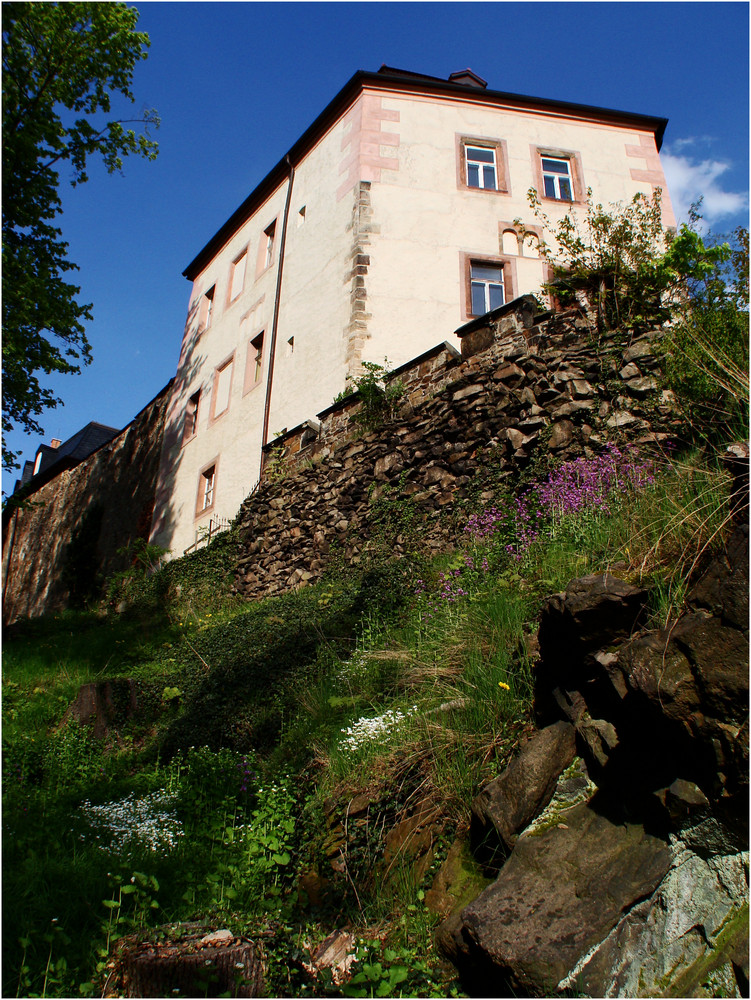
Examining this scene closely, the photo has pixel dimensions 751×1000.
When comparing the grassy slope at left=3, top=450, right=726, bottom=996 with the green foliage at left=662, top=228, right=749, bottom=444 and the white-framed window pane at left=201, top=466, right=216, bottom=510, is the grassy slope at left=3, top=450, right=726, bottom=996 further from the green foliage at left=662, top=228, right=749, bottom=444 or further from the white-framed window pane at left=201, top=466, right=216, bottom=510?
the white-framed window pane at left=201, top=466, right=216, bottom=510

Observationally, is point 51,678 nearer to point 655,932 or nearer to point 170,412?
point 655,932

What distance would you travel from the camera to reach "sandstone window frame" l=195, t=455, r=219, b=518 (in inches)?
595

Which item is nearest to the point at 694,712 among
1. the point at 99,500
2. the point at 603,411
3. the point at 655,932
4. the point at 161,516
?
the point at 655,932

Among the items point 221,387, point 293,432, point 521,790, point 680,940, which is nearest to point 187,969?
point 521,790

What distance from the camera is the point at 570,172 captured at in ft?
47.9

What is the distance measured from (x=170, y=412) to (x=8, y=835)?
53.9 feet

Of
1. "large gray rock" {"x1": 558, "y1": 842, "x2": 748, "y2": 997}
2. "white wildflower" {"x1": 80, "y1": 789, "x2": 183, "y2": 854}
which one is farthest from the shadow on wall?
"large gray rock" {"x1": 558, "y1": 842, "x2": 748, "y2": 997}

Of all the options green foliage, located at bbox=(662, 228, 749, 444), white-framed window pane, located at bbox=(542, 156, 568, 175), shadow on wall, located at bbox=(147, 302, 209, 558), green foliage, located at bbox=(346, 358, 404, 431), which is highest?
white-framed window pane, located at bbox=(542, 156, 568, 175)

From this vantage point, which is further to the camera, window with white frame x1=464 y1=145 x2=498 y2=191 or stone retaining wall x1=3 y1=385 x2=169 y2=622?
stone retaining wall x1=3 y1=385 x2=169 y2=622

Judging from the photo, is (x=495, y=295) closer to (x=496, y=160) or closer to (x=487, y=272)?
(x=487, y=272)

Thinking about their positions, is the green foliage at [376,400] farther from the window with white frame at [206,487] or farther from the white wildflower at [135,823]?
the window with white frame at [206,487]

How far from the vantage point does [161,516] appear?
17.0 meters

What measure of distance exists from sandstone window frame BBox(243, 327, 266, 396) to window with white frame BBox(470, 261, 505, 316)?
511 centimetres

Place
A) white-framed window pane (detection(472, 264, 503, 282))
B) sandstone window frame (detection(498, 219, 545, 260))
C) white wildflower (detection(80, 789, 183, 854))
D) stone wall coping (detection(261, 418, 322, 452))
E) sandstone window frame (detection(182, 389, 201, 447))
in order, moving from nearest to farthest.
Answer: white wildflower (detection(80, 789, 183, 854)), stone wall coping (detection(261, 418, 322, 452)), white-framed window pane (detection(472, 264, 503, 282)), sandstone window frame (detection(498, 219, 545, 260)), sandstone window frame (detection(182, 389, 201, 447))
